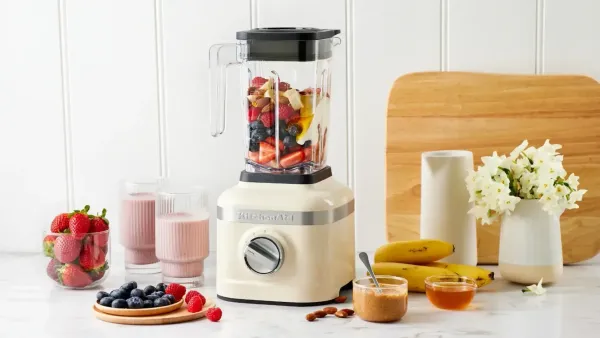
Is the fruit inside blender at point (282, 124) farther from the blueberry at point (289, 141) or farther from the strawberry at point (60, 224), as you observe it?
the strawberry at point (60, 224)

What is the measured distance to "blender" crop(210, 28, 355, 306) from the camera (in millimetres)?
1598

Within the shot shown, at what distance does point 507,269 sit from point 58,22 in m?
1.09

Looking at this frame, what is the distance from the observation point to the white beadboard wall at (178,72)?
1922 mm

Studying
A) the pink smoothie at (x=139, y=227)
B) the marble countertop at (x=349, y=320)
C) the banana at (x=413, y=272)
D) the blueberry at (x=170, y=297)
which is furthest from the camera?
the pink smoothie at (x=139, y=227)

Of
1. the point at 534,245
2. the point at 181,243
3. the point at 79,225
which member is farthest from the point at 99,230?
the point at 534,245

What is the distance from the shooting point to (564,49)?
191 centimetres

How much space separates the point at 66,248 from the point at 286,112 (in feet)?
1.60

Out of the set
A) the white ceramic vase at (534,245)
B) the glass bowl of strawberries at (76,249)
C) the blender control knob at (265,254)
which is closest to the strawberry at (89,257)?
the glass bowl of strawberries at (76,249)

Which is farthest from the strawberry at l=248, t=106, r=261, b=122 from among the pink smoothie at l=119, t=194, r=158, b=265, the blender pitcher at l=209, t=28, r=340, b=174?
the pink smoothie at l=119, t=194, r=158, b=265

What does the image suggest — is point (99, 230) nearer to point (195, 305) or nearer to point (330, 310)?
point (195, 305)

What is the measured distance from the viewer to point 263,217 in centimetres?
161

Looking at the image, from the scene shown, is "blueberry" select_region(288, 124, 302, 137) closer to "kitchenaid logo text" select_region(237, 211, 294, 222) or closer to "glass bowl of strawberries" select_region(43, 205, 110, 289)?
"kitchenaid logo text" select_region(237, 211, 294, 222)

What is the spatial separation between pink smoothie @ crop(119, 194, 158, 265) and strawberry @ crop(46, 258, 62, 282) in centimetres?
16

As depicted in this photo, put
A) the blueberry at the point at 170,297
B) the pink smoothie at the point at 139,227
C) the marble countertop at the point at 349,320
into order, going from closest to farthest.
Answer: the marble countertop at the point at 349,320 → the blueberry at the point at 170,297 → the pink smoothie at the point at 139,227
